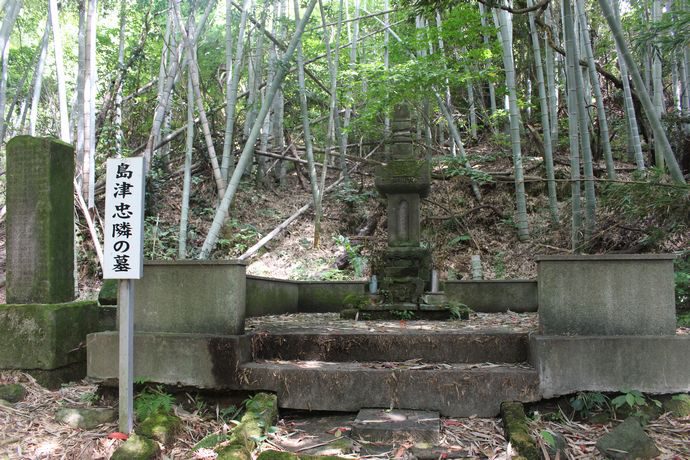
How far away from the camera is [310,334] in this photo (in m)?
3.78

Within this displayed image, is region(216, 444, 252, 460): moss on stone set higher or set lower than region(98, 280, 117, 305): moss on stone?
lower

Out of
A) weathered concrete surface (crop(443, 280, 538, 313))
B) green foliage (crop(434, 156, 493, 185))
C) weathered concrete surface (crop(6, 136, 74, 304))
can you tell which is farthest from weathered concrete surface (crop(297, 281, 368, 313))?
green foliage (crop(434, 156, 493, 185))

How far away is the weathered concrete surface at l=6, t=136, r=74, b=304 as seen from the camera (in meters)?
4.09

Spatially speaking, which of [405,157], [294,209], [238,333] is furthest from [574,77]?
[294,209]

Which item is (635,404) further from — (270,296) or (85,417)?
(270,296)

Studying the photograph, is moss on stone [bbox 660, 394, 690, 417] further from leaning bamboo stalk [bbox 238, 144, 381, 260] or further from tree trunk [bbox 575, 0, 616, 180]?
leaning bamboo stalk [bbox 238, 144, 381, 260]

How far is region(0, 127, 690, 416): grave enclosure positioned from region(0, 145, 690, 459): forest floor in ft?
0.65

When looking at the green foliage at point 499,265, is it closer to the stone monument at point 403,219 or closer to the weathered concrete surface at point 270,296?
the stone monument at point 403,219

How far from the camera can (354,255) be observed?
9.03 m

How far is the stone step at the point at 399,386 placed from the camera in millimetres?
3221

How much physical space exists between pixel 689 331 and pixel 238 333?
10.7ft

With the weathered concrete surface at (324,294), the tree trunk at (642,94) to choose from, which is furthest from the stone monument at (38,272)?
the tree trunk at (642,94)

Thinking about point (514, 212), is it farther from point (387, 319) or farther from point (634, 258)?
point (634, 258)

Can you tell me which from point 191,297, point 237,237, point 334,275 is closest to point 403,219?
point 191,297
